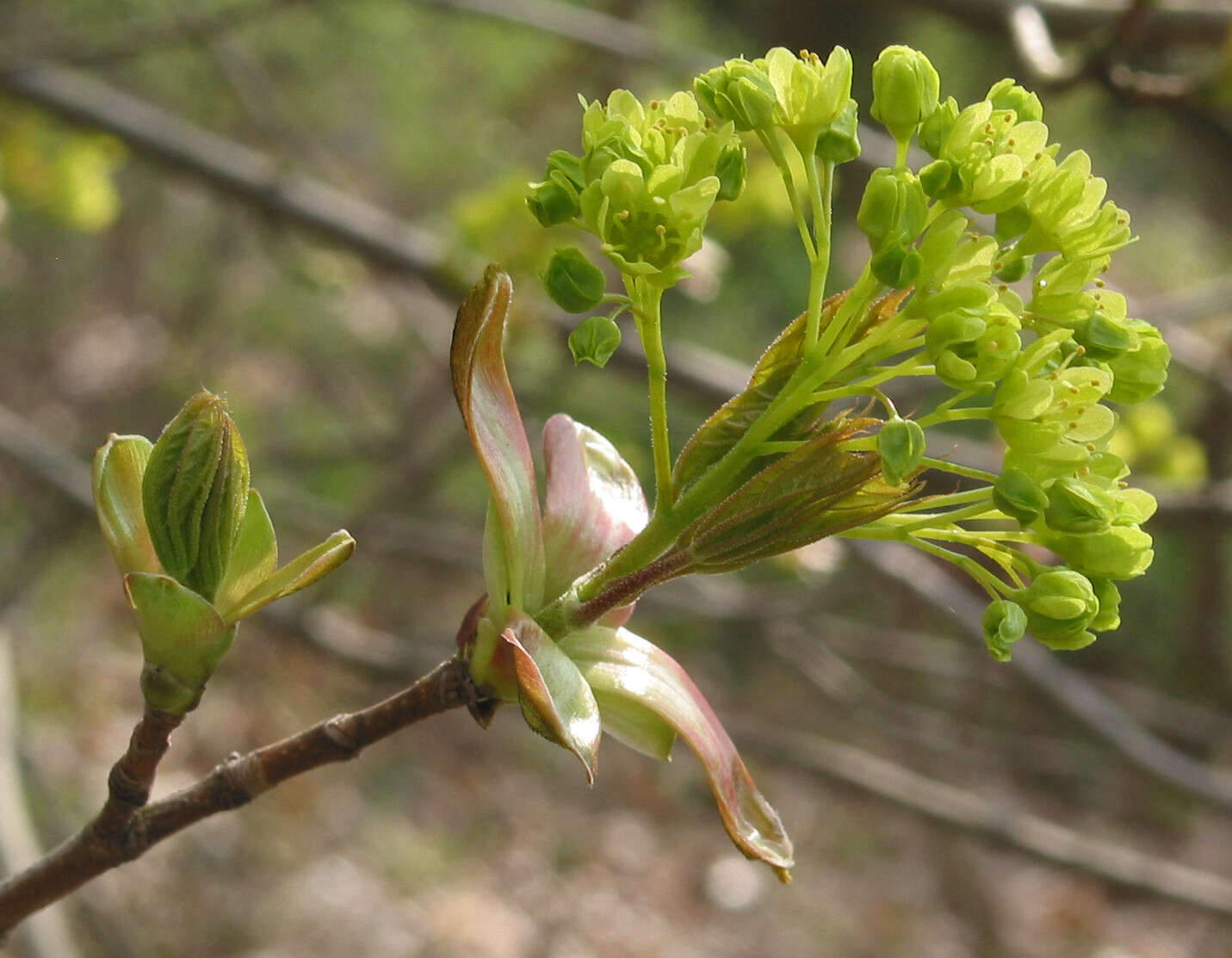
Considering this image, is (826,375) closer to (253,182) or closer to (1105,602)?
(1105,602)

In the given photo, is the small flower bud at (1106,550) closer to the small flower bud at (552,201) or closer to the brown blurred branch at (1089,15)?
the small flower bud at (552,201)

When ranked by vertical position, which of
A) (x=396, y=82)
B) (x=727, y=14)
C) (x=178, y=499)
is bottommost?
(x=396, y=82)

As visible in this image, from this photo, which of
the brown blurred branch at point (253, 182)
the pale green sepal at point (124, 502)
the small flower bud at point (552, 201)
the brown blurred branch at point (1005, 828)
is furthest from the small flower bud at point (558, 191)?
the brown blurred branch at point (1005, 828)

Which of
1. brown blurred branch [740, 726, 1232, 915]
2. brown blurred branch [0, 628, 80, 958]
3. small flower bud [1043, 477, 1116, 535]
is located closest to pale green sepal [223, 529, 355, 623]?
small flower bud [1043, 477, 1116, 535]

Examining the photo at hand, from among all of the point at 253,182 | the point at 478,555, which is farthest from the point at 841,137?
the point at 478,555

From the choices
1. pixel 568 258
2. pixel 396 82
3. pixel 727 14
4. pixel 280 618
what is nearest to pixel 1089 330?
pixel 568 258

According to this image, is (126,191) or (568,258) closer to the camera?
(568,258)

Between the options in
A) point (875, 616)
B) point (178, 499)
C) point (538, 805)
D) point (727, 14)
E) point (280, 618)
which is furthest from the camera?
point (727, 14)

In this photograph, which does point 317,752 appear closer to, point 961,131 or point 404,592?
point 961,131

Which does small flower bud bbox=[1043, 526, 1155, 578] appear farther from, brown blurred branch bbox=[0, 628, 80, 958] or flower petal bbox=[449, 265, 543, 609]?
brown blurred branch bbox=[0, 628, 80, 958]
